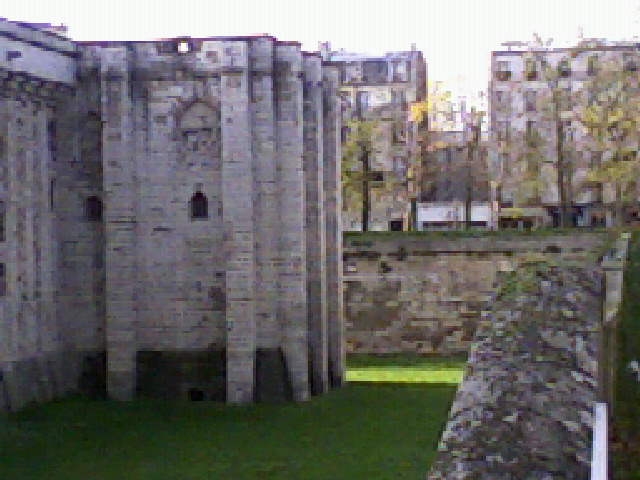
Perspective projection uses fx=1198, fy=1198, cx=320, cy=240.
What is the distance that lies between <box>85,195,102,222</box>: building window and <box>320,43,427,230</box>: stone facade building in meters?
24.2

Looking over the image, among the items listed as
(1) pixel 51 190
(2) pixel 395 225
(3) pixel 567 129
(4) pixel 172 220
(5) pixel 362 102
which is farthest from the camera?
(5) pixel 362 102

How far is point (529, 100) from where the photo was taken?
195 feet

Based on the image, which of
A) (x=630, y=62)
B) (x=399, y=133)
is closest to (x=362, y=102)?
(x=399, y=133)

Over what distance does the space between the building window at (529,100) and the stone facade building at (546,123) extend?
50mm

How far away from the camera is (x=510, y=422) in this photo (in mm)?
5965

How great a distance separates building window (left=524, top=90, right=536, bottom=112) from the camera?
58969 millimetres

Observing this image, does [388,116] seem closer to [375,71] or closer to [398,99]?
[398,99]

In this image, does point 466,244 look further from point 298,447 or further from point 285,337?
point 298,447

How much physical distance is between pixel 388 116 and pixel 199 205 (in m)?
34.2

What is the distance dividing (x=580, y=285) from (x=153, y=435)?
636 inches

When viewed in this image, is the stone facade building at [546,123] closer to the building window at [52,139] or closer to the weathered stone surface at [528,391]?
the building window at [52,139]

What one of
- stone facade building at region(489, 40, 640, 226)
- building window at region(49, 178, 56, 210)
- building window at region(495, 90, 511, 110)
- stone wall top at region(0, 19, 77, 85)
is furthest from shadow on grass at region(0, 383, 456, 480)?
building window at region(495, 90, 511, 110)

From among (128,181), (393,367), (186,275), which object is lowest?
(393,367)

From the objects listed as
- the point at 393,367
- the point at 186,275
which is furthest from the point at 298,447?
the point at 393,367
